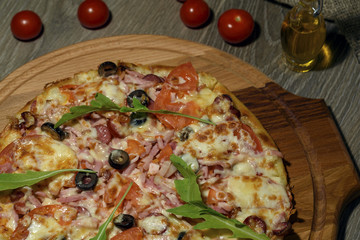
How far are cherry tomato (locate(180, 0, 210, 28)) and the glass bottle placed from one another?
3.33 ft

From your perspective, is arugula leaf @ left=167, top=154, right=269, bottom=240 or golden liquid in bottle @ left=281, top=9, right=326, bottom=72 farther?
golden liquid in bottle @ left=281, top=9, right=326, bottom=72

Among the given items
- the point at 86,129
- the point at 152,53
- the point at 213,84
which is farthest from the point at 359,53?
the point at 86,129

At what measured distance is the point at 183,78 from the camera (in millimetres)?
4539

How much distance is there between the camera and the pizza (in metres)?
3.78

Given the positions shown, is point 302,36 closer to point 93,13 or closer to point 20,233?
point 93,13

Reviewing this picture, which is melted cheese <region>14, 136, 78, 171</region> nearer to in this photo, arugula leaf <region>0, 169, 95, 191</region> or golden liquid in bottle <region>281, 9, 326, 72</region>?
arugula leaf <region>0, 169, 95, 191</region>

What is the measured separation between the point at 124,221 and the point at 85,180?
50 cm

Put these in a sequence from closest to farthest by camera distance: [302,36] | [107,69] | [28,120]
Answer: [28,120] < [107,69] < [302,36]

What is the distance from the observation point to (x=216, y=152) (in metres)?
4.09

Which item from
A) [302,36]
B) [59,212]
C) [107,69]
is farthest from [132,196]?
[302,36]

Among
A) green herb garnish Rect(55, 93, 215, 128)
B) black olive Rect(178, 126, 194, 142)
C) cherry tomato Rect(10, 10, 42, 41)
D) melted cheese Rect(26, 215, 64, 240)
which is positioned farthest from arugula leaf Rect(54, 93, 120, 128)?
cherry tomato Rect(10, 10, 42, 41)

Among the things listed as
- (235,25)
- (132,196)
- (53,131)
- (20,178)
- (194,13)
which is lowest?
(20,178)

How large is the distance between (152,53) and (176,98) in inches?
43.7

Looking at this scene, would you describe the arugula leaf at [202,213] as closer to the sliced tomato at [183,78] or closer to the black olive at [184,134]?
the black olive at [184,134]
